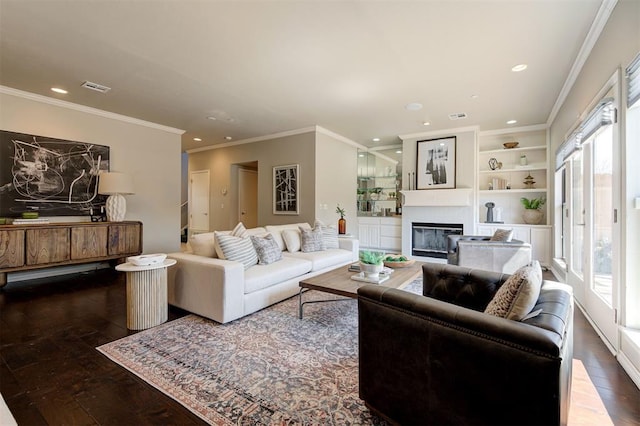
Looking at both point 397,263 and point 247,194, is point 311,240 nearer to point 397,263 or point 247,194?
point 397,263

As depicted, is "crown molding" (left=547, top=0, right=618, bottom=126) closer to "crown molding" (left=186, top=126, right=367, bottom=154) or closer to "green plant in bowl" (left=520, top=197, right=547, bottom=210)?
"green plant in bowl" (left=520, top=197, right=547, bottom=210)

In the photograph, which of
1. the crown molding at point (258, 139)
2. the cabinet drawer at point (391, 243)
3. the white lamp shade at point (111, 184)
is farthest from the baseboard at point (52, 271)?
the cabinet drawer at point (391, 243)

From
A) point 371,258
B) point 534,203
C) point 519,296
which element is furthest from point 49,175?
point 534,203

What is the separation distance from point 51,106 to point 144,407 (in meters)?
4.85

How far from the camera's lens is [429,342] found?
1.18m

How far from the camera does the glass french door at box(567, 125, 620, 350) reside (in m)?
2.25

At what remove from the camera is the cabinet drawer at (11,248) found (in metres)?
3.46

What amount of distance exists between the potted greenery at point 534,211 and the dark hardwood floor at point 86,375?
10.1 ft

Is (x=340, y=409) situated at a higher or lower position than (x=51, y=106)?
lower

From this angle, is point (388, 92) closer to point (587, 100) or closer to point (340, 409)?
point (587, 100)

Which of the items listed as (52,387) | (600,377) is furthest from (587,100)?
(52,387)

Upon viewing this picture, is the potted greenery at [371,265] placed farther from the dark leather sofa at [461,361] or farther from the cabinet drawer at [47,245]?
the cabinet drawer at [47,245]

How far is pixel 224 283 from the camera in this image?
2559 millimetres

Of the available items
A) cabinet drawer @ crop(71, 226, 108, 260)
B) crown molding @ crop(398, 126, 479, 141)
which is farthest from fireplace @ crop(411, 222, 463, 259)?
cabinet drawer @ crop(71, 226, 108, 260)
